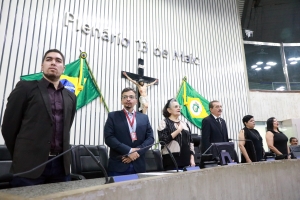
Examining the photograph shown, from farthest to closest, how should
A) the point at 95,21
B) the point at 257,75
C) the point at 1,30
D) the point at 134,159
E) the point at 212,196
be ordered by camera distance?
the point at 257,75 → the point at 95,21 → the point at 1,30 → the point at 134,159 → the point at 212,196

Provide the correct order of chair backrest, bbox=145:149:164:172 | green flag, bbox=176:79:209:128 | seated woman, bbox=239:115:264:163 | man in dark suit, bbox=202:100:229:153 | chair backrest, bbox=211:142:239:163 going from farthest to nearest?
green flag, bbox=176:79:209:128 < chair backrest, bbox=145:149:164:172 < seated woman, bbox=239:115:264:163 < man in dark suit, bbox=202:100:229:153 < chair backrest, bbox=211:142:239:163

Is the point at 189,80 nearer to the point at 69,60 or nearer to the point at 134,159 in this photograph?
the point at 69,60

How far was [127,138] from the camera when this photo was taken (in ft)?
5.98

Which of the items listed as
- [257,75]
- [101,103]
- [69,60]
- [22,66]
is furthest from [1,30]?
[257,75]

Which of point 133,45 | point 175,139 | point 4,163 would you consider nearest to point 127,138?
point 175,139

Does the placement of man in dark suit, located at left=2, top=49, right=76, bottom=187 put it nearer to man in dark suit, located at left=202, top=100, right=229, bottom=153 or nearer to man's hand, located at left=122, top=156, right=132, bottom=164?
man's hand, located at left=122, top=156, right=132, bottom=164

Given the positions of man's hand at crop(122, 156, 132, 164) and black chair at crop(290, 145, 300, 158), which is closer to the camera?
man's hand at crop(122, 156, 132, 164)

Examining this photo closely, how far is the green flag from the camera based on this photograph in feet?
15.5

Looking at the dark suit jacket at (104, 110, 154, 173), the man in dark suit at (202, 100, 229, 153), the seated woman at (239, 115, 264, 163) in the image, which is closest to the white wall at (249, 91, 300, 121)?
the seated woman at (239, 115, 264, 163)

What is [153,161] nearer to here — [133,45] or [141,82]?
[141,82]

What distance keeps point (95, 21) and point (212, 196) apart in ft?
12.2

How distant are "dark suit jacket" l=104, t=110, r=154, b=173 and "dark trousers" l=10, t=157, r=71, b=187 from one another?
490 mm

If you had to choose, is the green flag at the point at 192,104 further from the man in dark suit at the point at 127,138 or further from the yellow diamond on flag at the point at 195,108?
the man in dark suit at the point at 127,138

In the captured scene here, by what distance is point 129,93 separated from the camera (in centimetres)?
192
